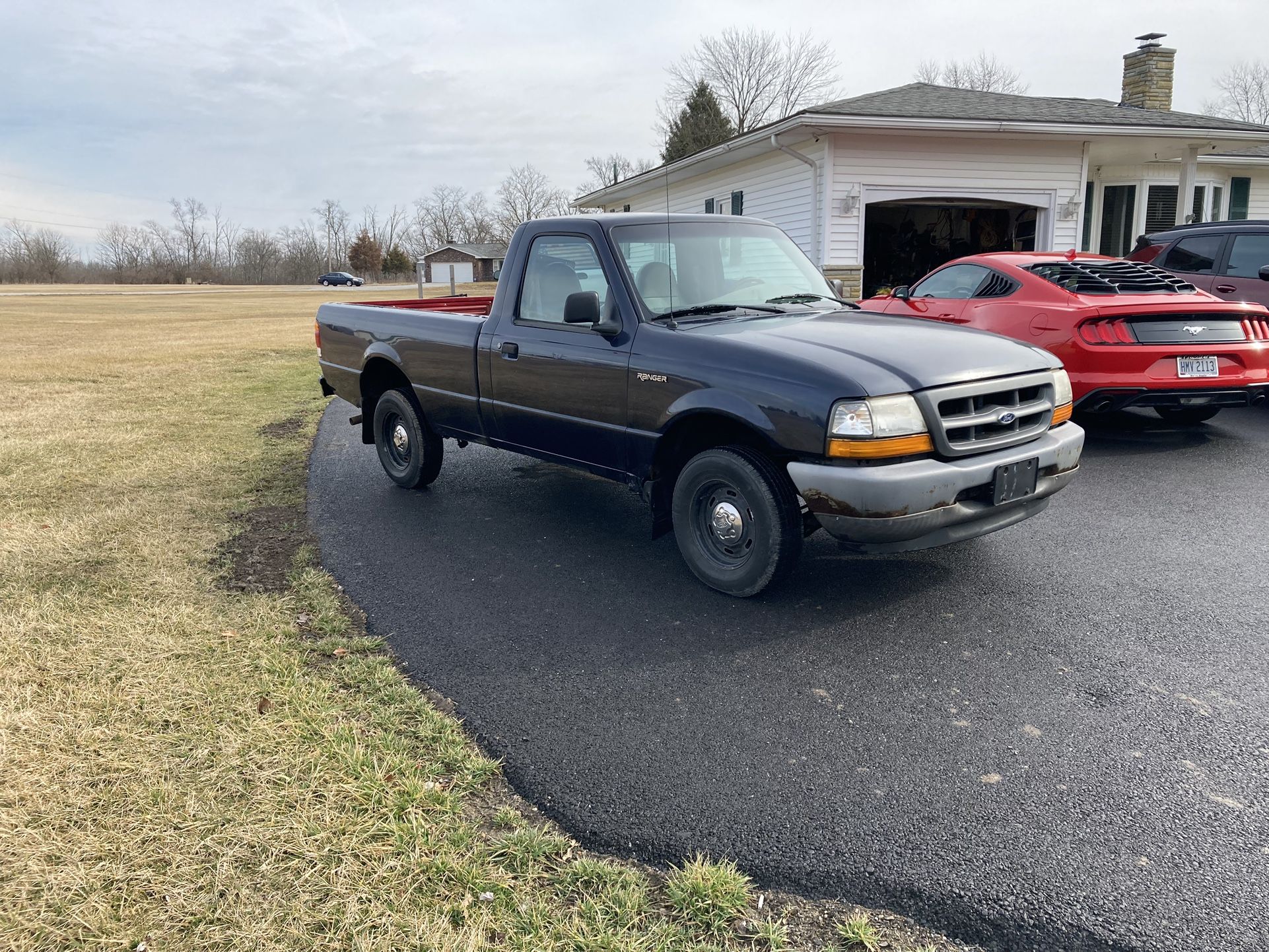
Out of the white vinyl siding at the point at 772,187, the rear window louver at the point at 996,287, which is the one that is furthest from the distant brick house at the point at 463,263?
the rear window louver at the point at 996,287

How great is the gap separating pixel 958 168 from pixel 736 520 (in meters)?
13.8

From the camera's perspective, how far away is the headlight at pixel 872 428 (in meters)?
3.84

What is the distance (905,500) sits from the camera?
381 centimetres

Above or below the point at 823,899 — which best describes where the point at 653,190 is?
above

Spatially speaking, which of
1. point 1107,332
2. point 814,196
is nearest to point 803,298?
point 1107,332

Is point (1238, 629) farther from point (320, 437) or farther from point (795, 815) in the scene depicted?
point (320, 437)

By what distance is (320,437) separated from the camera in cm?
949

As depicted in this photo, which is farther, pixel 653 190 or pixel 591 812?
pixel 653 190

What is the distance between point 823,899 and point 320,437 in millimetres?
8170

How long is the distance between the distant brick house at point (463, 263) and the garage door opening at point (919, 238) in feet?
219

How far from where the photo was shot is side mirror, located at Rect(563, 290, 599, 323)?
468cm

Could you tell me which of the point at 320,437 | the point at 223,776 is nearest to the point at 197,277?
the point at 320,437

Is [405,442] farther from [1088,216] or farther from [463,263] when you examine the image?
[463,263]

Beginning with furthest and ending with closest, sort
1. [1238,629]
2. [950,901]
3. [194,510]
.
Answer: [194,510] → [1238,629] → [950,901]
